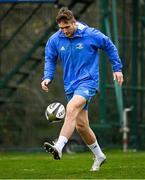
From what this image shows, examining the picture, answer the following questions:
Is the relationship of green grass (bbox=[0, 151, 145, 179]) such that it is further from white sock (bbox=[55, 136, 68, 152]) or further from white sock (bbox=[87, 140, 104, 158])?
white sock (bbox=[55, 136, 68, 152])

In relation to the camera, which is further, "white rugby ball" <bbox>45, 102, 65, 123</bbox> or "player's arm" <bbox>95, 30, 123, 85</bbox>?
"player's arm" <bbox>95, 30, 123, 85</bbox>

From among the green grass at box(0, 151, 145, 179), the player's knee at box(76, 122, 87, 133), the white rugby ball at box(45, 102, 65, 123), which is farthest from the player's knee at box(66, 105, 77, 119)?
the green grass at box(0, 151, 145, 179)

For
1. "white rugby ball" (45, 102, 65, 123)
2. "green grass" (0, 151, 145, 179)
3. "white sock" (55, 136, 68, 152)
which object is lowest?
"green grass" (0, 151, 145, 179)

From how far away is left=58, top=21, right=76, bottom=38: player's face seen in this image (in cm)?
1018

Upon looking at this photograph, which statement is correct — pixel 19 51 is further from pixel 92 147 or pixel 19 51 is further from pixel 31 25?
pixel 92 147

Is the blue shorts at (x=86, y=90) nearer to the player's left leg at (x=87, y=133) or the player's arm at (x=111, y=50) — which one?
the player's left leg at (x=87, y=133)

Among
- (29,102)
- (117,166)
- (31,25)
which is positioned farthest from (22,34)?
(117,166)

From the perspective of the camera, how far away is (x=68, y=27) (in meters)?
10.2

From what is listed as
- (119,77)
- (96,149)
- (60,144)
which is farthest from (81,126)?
(119,77)

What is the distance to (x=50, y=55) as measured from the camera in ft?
35.1

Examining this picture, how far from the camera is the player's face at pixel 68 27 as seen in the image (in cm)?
1018

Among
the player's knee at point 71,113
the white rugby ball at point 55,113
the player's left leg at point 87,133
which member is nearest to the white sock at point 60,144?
the player's knee at point 71,113

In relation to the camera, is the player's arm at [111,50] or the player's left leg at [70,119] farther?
the player's arm at [111,50]

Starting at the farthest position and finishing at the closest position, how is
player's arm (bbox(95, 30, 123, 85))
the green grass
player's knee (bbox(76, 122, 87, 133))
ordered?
player's arm (bbox(95, 30, 123, 85))
player's knee (bbox(76, 122, 87, 133))
the green grass
